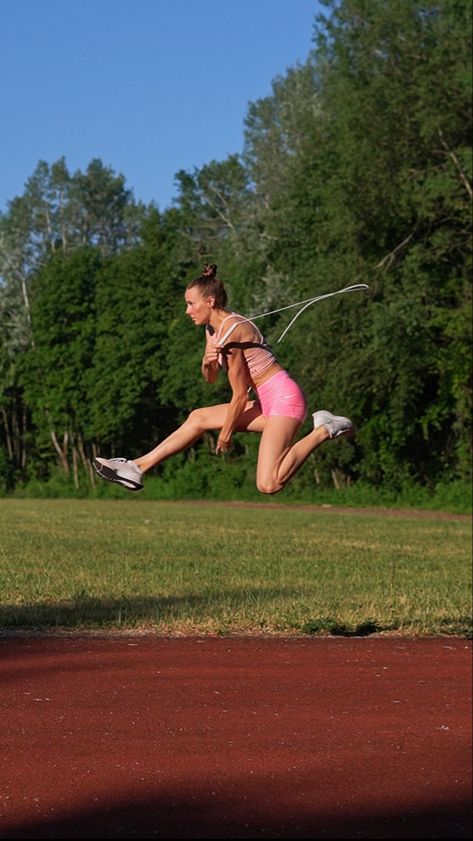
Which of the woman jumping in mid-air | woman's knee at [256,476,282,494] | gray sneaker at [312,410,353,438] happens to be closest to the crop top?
the woman jumping in mid-air

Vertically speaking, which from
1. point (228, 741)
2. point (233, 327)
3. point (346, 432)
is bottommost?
point (228, 741)

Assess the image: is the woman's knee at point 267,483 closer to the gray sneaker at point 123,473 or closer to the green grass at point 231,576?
the gray sneaker at point 123,473

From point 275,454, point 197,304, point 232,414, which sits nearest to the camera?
point 197,304

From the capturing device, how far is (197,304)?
8.35m

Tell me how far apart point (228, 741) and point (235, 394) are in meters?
7.02

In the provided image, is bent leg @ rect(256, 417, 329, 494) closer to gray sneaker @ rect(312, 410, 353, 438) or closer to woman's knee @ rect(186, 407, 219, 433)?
woman's knee @ rect(186, 407, 219, 433)

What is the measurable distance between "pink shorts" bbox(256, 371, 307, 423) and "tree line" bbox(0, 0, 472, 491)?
29267mm

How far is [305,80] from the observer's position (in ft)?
199

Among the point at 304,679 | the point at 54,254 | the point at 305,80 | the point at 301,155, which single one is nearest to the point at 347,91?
the point at 301,155

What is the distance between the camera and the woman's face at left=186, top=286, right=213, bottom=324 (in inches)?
328

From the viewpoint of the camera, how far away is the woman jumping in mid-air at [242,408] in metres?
8.40

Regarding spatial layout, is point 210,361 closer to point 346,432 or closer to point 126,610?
point 346,432

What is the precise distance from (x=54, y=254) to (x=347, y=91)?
44.6 meters

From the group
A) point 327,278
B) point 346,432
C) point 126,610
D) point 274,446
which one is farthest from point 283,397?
point 327,278
